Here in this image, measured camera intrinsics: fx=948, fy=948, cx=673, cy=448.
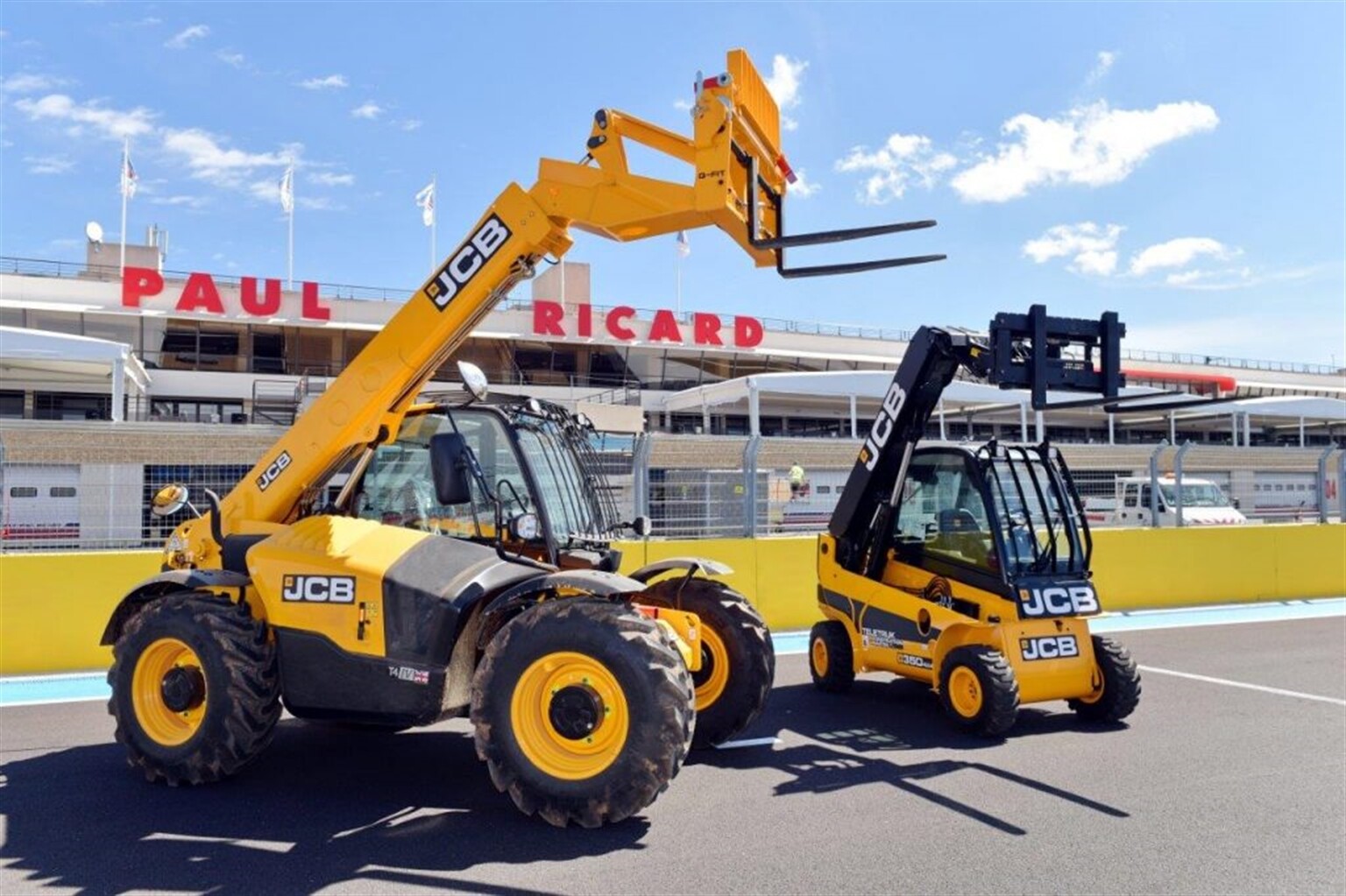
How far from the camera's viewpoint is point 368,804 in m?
5.02

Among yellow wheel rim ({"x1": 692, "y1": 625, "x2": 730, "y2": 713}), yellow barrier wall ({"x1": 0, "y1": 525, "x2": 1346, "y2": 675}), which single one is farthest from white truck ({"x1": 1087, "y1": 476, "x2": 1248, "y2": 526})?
yellow wheel rim ({"x1": 692, "y1": 625, "x2": 730, "y2": 713})

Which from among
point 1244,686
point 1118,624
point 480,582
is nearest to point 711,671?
point 480,582

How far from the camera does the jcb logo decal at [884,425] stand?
24.3 ft

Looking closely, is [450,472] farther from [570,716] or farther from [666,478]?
[666,478]

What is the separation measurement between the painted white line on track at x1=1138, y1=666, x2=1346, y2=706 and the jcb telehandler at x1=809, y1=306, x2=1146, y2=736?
2060 mm

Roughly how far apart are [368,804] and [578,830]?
1.21m

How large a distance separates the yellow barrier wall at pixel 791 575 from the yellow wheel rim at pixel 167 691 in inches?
160

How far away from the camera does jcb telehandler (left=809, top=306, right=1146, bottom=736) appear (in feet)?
21.6

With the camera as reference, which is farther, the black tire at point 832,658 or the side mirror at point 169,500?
the black tire at point 832,658

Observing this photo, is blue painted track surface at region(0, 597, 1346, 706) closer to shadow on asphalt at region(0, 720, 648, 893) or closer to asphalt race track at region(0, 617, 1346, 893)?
asphalt race track at region(0, 617, 1346, 893)

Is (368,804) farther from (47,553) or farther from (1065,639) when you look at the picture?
(47,553)

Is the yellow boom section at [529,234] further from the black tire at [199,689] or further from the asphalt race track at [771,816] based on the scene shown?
the asphalt race track at [771,816]

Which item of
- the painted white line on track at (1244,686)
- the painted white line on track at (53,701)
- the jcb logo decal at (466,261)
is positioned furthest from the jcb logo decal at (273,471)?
the painted white line on track at (1244,686)

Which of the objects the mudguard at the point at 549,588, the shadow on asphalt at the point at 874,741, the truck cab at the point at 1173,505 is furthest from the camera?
the truck cab at the point at 1173,505
